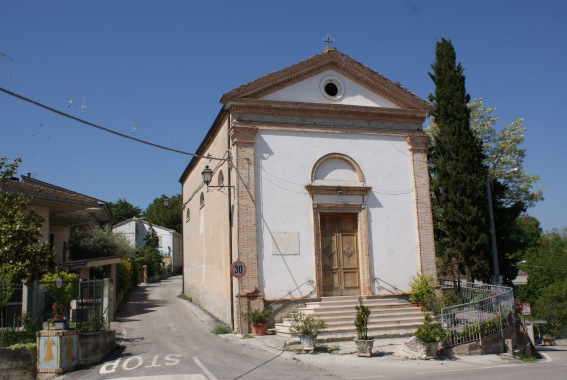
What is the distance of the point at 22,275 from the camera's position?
1328 cm

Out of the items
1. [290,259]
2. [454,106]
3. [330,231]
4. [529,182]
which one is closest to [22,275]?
[290,259]

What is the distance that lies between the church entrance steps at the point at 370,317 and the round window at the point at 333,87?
714cm

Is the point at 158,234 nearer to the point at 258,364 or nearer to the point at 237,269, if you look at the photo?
the point at 237,269

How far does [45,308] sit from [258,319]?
5.99 metres

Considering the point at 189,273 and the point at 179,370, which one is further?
the point at 189,273

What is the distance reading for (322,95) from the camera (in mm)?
17781

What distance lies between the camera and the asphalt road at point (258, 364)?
1054cm

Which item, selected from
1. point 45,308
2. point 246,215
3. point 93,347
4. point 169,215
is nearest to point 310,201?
point 246,215

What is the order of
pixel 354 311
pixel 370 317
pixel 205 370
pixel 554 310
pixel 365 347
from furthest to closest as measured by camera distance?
1. pixel 554 310
2. pixel 354 311
3. pixel 370 317
4. pixel 365 347
5. pixel 205 370

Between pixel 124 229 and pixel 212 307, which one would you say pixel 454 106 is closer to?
pixel 212 307

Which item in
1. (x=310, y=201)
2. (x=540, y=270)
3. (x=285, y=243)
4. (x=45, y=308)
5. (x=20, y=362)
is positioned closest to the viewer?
(x=20, y=362)

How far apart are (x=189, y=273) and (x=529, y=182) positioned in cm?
2126

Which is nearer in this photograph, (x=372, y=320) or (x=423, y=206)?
(x=372, y=320)

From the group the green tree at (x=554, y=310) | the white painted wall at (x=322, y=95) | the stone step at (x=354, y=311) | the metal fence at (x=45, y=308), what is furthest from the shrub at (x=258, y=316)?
the green tree at (x=554, y=310)
